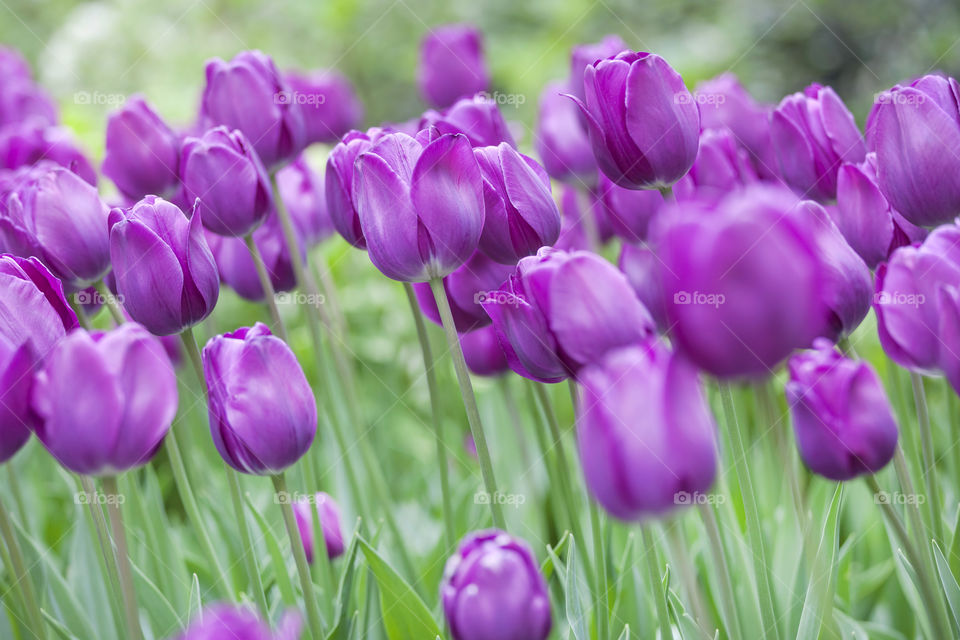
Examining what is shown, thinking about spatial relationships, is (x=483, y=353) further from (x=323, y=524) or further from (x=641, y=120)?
(x=641, y=120)

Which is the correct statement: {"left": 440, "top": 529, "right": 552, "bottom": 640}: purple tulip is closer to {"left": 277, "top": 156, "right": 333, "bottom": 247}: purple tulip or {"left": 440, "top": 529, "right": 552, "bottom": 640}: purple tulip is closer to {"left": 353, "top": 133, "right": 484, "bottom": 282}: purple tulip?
{"left": 353, "top": 133, "right": 484, "bottom": 282}: purple tulip

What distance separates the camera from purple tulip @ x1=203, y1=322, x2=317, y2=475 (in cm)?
71

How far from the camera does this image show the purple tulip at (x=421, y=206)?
2.44ft

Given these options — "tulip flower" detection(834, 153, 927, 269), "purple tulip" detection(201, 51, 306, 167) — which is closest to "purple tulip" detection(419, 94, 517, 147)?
"purple tulip" detection(201, 51, 306, 167)

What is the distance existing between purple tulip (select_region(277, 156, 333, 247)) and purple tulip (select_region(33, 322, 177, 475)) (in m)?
0.70

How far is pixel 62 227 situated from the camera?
0.91m

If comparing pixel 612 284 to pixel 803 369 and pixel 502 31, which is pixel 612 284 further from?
pixel 502 31

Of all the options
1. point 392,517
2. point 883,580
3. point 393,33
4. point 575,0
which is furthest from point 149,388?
point 393,33

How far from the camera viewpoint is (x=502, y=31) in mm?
5336

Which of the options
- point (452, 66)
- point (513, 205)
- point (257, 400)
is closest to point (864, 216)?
point (513, 205)

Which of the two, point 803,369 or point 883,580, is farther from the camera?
point 883,580

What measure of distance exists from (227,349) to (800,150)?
2.09 feet

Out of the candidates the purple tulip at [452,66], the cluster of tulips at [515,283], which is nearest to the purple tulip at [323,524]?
the cluster of tulips at [515,283]

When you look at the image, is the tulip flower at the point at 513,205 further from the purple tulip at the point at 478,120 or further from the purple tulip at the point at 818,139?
the purple tulip at the point at 818,139
